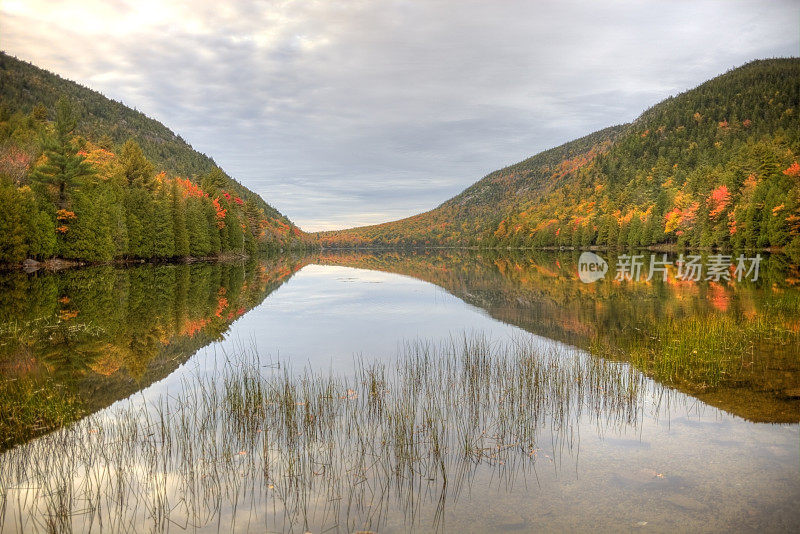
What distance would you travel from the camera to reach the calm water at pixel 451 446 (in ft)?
19.6

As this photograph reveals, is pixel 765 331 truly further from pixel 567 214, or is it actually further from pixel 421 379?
pixel 567 214

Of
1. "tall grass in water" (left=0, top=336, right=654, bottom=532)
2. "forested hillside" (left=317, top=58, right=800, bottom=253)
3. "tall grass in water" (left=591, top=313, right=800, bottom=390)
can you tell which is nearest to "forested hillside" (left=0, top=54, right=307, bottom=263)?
"tall grass in water" (left=0, top=336, right=654, bottom=532)

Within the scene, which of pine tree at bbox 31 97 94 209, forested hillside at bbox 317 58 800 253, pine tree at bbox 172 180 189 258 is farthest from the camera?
pine tree at bbox 172 180 189 258

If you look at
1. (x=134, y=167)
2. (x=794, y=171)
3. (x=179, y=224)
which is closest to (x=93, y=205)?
(x=179, y=224)

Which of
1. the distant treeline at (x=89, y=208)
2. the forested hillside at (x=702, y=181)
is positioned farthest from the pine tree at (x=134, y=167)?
the forested hillside at (x=702, y=181)

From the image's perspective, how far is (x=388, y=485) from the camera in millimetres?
6676

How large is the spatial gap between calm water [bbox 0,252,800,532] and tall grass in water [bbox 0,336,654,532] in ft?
0.16

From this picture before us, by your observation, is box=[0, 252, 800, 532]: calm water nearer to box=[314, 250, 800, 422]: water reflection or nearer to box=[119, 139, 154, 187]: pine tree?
box=[314, 250, 800, 422]: water reflection

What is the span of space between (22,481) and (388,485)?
4.99 m

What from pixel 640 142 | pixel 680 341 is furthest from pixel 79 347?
pixel 640 142

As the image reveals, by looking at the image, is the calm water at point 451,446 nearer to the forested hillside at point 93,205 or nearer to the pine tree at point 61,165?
the forested hillside at point 93,205

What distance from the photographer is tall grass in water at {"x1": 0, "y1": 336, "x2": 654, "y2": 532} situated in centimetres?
608

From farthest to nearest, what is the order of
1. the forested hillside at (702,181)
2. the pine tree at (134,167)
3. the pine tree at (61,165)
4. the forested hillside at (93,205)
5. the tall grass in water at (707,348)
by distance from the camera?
the pine tree at (134,167)
the forested hillside at (702,181)
the pine tree at (61,165)
the forested hillside at (93,205)
the tall grass in water at (707,348)

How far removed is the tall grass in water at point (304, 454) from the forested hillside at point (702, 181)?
65.6m
